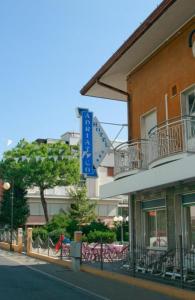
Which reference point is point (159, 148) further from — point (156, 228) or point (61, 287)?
point (61, 287)

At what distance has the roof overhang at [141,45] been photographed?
44.6 ft

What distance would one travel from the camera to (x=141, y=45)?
1589 centimetres

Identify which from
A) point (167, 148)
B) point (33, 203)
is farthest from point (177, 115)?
point (33, 203)

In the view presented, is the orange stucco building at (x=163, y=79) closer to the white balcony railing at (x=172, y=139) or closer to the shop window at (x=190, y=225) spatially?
the white balcony railing at (x=172, y=139)

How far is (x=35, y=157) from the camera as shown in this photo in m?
43.2

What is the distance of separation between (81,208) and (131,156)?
108ft

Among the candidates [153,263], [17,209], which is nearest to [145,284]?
[153,263]

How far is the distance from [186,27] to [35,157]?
99.4 feet

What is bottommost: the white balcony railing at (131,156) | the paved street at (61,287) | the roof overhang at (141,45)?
the paved street at (61,287)

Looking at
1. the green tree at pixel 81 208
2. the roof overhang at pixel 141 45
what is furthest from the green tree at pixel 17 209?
the roof overhang at pixel 141 45

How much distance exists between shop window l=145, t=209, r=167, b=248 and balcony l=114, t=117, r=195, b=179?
172 cm

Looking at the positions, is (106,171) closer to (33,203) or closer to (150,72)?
(33,203)

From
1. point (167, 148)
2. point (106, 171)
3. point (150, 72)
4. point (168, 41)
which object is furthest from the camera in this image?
point (106, 171)

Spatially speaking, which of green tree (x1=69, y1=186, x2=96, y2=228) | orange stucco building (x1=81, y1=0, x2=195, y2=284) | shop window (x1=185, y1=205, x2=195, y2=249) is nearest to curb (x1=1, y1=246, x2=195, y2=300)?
orange stucco building (x1=81, y1=0, x2=195, y2=284)
